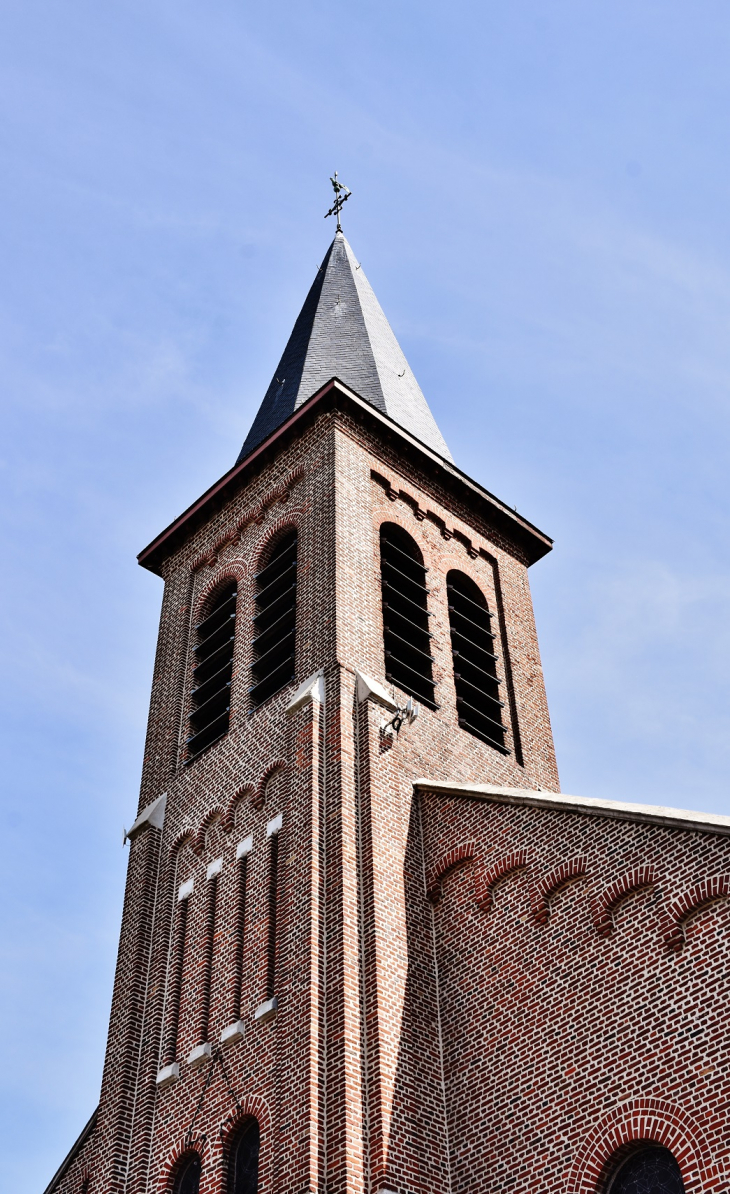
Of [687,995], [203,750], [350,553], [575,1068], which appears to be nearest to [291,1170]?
[575,1068]

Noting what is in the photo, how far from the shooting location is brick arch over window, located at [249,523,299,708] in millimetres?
19031

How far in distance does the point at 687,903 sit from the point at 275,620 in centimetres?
907

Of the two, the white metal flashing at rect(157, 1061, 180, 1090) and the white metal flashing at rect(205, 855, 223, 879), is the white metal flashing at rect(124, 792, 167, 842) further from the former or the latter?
the white metal flashing at rect(157, 1061, 180, 1090)

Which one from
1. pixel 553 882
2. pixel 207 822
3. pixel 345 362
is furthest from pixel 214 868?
pixel 345 362

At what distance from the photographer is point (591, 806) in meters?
14.1

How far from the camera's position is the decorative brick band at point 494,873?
48.7 feet

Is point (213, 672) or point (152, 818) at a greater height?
point (213, 672)

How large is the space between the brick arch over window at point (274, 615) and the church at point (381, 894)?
0.05 m

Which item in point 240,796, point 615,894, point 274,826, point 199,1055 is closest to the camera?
point 615,894

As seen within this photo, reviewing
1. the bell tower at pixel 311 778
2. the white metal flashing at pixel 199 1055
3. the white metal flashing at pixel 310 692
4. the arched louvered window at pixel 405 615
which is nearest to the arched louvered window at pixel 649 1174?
the bell tower at pixel 311 778

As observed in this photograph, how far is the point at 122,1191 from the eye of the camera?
51.5 feet

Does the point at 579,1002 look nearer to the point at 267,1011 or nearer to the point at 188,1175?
the point at 267,1011

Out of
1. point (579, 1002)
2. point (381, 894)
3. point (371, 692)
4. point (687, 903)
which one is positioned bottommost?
point (579, 1002)

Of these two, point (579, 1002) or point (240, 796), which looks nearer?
point (579, 1002)
